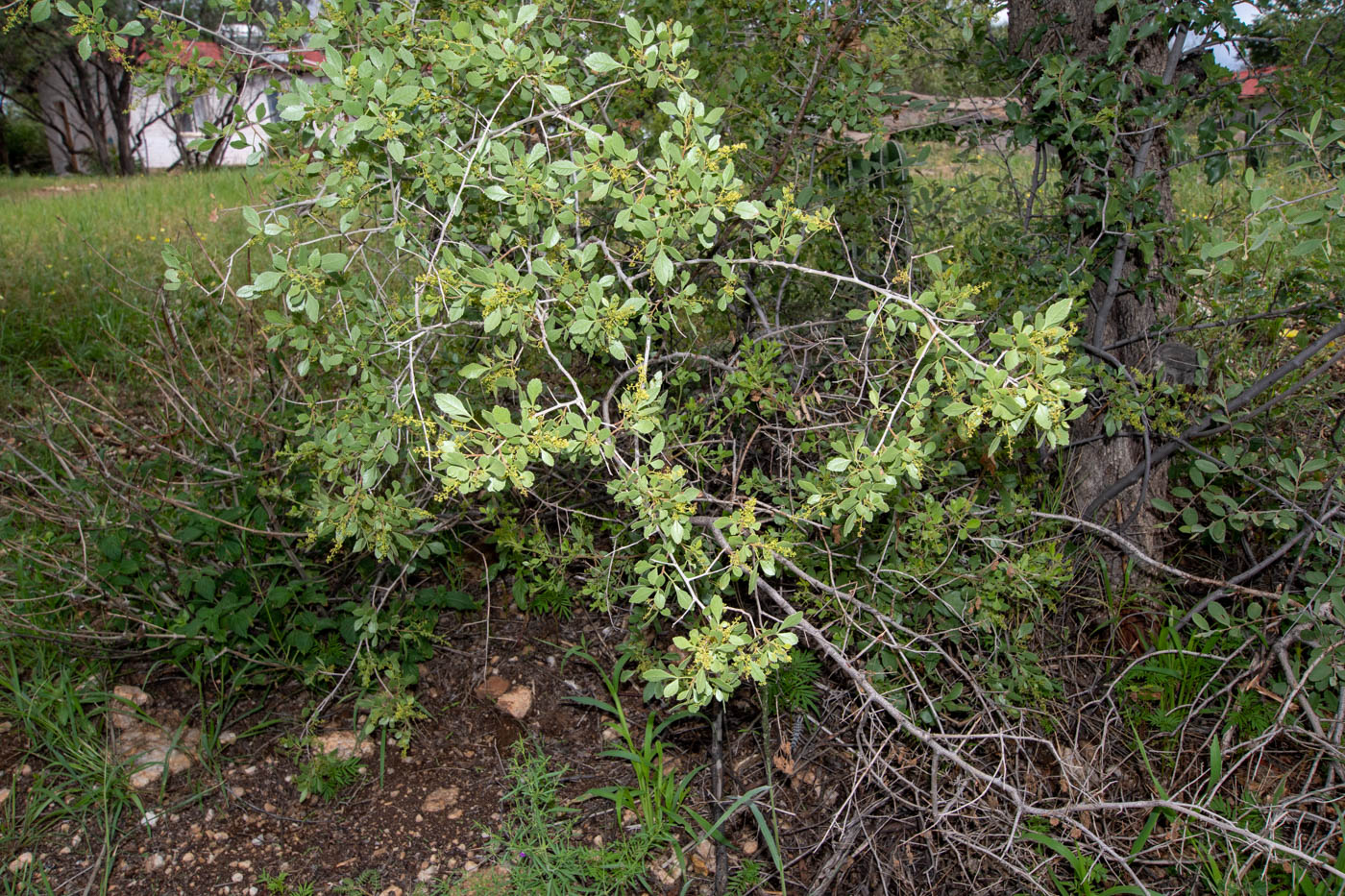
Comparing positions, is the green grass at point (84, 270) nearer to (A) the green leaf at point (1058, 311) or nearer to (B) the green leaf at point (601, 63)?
(B) the green leaf at point (601, 63)

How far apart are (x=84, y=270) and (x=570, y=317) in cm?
488

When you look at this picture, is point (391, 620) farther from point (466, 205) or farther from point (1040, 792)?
point (1040, 792)

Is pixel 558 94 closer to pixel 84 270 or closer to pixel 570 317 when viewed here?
pixel 570 317

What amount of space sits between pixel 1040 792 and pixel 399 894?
1649 millimetres

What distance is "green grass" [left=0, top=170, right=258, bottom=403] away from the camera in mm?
4656

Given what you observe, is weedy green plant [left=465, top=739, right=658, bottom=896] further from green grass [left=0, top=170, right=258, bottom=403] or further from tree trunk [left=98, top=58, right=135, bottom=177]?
tree trunk [left=98, top=58, right=135, bottom=177]

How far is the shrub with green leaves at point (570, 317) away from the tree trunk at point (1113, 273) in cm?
47

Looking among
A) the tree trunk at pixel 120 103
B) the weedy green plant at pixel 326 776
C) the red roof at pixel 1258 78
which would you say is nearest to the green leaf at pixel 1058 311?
the red roof at pixel 1258 78

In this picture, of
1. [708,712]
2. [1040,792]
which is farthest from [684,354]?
[1040,792]

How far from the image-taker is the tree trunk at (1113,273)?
8.73ft

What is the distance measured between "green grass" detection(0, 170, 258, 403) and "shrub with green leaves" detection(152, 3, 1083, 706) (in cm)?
131

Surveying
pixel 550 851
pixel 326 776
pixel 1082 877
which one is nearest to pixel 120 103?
pixel 326 776

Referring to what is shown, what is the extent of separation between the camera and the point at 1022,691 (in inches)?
97.1

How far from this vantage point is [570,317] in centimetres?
207
